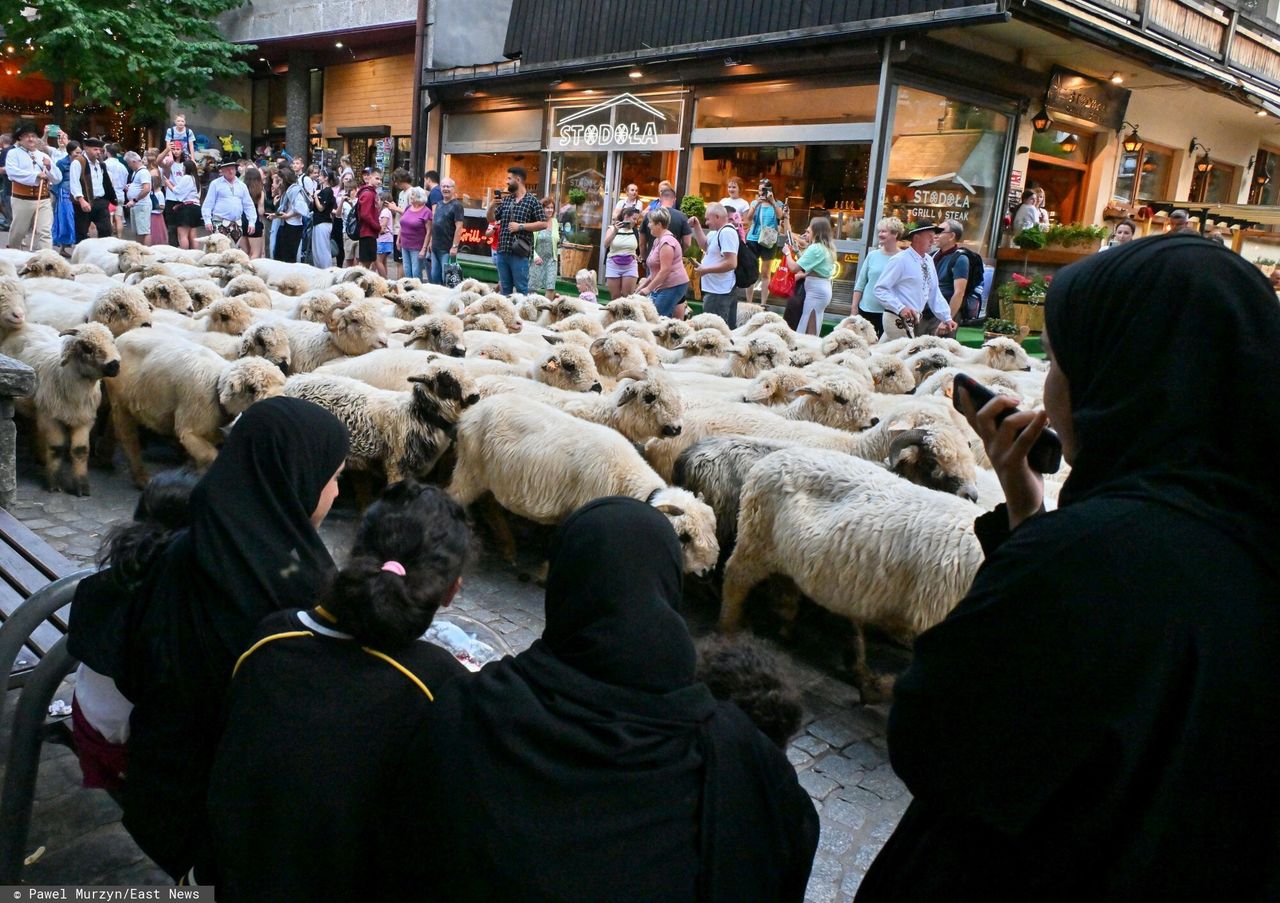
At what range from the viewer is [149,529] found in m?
2.53

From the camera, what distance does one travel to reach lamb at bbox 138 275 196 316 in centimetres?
854

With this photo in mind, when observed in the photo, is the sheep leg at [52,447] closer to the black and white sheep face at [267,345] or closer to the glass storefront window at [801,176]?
the black and white sheep face at [267,345]

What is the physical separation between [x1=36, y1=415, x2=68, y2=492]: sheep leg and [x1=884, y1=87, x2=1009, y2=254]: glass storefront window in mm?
11701

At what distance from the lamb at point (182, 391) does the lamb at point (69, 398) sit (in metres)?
0.23

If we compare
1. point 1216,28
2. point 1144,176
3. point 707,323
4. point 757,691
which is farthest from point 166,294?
point 1144,176

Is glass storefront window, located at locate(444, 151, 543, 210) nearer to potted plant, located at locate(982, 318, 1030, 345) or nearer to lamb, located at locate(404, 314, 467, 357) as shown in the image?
potted plant, located at locate(982, 318, 1030, 345)

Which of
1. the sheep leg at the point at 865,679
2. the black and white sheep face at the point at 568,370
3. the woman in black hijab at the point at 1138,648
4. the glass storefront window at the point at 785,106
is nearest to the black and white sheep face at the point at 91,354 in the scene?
the black and white sheep face at the point at 568,370

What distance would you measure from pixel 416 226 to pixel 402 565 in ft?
46.3

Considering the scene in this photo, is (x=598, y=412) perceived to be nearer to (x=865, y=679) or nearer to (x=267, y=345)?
(x=865, y=679)

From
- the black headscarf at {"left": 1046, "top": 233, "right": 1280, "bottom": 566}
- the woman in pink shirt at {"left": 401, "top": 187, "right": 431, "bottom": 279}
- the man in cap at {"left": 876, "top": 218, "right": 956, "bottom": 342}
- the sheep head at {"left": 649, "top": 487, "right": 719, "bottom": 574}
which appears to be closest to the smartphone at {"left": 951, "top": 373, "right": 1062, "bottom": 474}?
the black headscarf at {"left": 1046, "top": 233, "right": 1280, "bottom": 566}

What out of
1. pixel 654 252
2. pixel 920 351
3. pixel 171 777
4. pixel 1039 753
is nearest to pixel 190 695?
pixel 171 777

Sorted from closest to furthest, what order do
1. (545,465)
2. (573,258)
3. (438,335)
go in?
(545,465) → (438,335) → (573,258)

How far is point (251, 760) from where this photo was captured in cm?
193

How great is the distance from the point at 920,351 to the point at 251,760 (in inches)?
297
